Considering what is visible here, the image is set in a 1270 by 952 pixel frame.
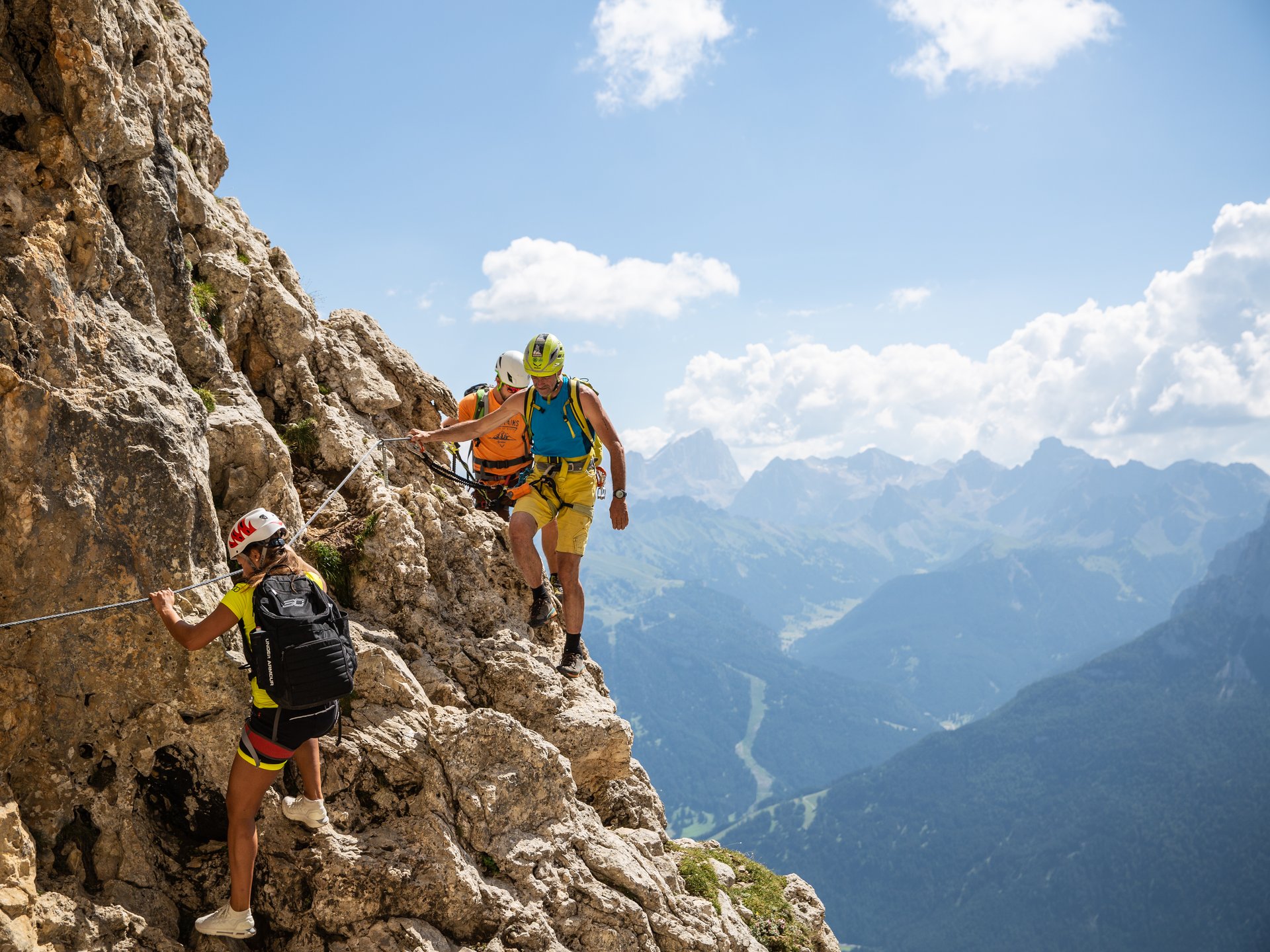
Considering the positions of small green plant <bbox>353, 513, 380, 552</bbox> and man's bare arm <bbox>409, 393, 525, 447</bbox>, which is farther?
man's bare arm <bbox>409, 393, 525, 447</bbox>

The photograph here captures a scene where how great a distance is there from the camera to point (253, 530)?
734 cm

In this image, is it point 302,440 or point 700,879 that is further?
point 700,879

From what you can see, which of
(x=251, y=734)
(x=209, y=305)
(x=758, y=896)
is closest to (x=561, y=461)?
(x=209, y=305)

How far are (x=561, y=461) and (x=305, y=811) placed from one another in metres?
5.74

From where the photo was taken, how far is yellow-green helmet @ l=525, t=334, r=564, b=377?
36.9 ft

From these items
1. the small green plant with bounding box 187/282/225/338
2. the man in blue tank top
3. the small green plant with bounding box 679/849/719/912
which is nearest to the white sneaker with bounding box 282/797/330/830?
the man in blue tank top

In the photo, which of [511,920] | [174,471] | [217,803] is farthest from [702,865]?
[174,471]

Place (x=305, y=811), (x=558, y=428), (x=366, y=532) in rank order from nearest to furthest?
1. (x=305, y=811)
2. (x=366, y=532)
3. (x=558, y=428)

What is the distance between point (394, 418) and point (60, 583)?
8.43 m

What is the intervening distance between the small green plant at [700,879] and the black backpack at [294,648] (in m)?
7.35

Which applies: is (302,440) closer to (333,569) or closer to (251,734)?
(333,569)

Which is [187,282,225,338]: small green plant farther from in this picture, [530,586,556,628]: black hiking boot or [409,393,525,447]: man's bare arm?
[530,586,556,628]: black hiking boot

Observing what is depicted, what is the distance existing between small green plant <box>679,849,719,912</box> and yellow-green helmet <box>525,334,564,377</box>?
768cm

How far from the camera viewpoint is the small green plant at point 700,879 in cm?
1247
